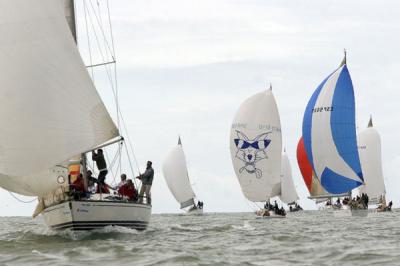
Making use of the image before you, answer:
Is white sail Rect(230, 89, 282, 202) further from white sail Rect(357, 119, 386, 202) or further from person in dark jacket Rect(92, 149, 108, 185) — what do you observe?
person in dark jacket Rect(92, 149, 108, 185)

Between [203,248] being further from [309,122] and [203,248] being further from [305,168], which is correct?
[305,168]

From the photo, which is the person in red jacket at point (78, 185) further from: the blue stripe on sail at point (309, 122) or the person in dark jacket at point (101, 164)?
the blue stripe on sail at point (309, 122)

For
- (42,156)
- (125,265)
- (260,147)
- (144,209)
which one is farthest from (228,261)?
(260,147)

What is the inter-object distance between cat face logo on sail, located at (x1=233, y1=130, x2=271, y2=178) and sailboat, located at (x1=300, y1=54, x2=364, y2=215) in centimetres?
384

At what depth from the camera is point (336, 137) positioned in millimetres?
A: 53625

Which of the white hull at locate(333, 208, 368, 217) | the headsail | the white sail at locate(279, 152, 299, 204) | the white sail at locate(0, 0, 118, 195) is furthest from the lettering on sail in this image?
the white sail at locate(279, 152, 299, 204)

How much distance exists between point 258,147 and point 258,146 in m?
0.06

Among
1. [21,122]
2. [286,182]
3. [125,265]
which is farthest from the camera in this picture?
[286,182]

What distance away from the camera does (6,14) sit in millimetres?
25016

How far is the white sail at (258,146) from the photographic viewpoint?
170ft

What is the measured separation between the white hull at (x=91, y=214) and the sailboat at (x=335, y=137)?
91.2 feet

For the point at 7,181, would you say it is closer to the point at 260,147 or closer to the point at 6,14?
the point at 6,14

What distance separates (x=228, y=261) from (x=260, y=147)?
110 ft

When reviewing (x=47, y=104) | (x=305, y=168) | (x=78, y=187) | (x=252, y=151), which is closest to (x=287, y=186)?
(x=305, y=168)
